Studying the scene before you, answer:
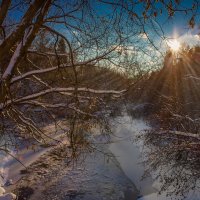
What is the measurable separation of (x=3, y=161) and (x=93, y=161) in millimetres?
3627

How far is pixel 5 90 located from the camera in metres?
4.23

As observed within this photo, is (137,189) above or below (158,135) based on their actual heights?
below

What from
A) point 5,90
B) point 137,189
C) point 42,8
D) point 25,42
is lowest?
point 137,189

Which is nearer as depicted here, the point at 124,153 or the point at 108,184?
the point at 108,184

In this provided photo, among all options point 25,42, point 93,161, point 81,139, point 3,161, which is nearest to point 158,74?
point 93,161

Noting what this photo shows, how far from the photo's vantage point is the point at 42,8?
12.6ft

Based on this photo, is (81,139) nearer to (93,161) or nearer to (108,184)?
(108,184)

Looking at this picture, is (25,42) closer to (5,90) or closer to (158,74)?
(5,90)

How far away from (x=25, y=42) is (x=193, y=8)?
2.29 metres

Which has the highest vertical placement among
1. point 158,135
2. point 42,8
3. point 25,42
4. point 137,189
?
point 42,8

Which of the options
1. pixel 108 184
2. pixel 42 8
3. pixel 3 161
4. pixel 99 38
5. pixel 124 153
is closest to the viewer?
pixel 42 8

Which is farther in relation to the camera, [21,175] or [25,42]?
[21,175]

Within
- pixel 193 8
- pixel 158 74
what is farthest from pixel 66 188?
pixel 158 74

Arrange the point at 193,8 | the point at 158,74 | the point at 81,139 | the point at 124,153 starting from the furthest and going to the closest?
the point at 158,74
the point at 124,153
the point at 81,139
the point at 193,8
